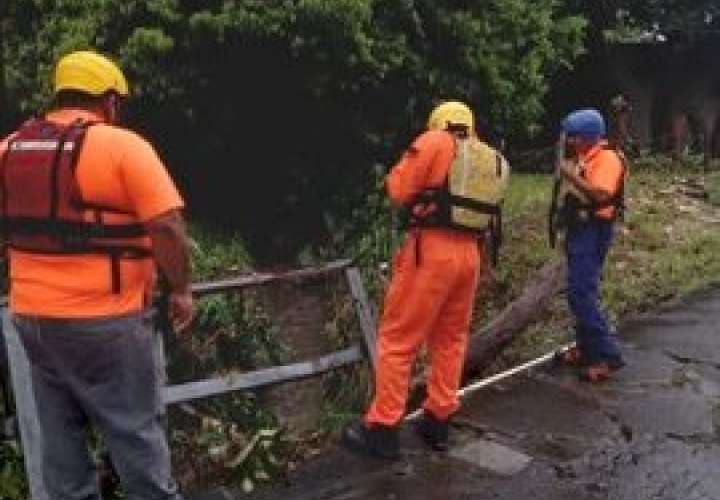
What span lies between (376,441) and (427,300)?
755 millimetres

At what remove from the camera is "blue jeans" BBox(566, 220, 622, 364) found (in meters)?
7.56

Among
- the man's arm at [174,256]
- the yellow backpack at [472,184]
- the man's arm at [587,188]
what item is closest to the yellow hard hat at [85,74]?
the man's arm at [174,256]

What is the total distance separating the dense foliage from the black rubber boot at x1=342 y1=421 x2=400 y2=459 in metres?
2.44

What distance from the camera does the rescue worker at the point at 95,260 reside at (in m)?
4.46

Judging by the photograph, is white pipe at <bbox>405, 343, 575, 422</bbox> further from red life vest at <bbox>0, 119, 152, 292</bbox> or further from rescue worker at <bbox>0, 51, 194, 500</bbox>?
red life vest at <bbox>0, 119, 152, 292</bbox>

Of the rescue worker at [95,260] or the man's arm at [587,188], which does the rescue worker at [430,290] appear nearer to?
the man's arm at [587,188]

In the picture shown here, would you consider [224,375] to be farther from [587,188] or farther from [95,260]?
[587,188]

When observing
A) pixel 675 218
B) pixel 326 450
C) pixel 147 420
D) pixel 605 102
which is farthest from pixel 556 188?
pixel 605 102

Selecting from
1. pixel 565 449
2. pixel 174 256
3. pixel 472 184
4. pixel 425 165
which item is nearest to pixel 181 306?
pixel 174 256

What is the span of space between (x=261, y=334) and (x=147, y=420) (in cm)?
268

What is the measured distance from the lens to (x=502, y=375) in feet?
25.3

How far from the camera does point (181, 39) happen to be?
758cm

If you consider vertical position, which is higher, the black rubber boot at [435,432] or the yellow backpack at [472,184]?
the yellow backpack at [472,184]

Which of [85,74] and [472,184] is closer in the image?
[85,74]
